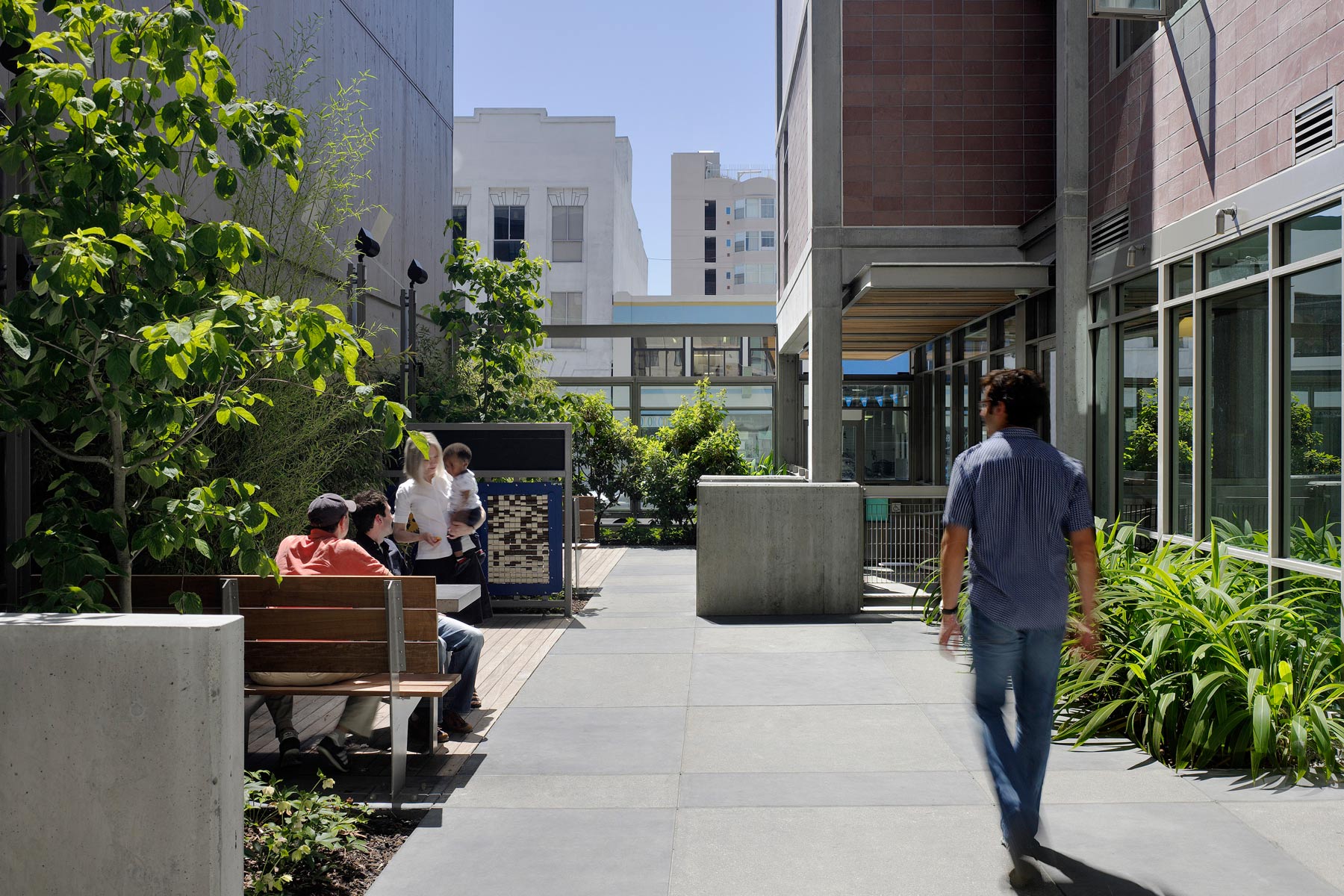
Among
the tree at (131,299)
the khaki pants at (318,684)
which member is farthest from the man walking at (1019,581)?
the khaki pants at (318,684)

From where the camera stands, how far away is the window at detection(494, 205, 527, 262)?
4666cm

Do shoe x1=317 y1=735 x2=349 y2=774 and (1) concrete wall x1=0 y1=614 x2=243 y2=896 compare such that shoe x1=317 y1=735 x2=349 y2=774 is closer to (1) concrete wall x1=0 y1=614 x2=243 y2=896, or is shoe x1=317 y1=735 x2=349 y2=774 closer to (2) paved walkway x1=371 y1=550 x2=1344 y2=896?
(2) paved walkway x1=371 y1=550 x2=1344 y2=896

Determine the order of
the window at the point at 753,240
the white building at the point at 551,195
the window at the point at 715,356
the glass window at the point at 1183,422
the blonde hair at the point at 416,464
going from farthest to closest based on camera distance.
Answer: the window at the point at 753,240
the white building at the point at 551,195
the window at the point at 715,356
the glass window at the point at 1183,422
the blonde hair at the point at 416,464

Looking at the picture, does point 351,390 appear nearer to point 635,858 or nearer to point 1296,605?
point 635,858

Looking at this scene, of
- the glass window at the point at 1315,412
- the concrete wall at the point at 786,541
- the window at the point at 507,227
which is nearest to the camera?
the glass window at the point at 1315,412

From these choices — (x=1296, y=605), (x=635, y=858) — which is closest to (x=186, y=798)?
(x=635, y=858)

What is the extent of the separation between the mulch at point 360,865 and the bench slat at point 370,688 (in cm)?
59

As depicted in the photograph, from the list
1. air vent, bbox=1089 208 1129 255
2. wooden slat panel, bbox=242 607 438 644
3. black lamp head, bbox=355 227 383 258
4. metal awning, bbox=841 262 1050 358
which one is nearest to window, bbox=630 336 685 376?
metal awning, bbox=841 262 1050 358

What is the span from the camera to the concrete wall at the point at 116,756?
3.52m

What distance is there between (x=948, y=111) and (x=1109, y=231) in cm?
329

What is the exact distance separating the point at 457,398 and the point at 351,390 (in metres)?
3.29

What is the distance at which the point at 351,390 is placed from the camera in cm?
862

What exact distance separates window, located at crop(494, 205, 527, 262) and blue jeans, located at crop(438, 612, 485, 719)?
41.2 meters

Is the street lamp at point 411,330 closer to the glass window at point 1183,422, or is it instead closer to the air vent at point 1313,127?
the glass window at point 1183,422
